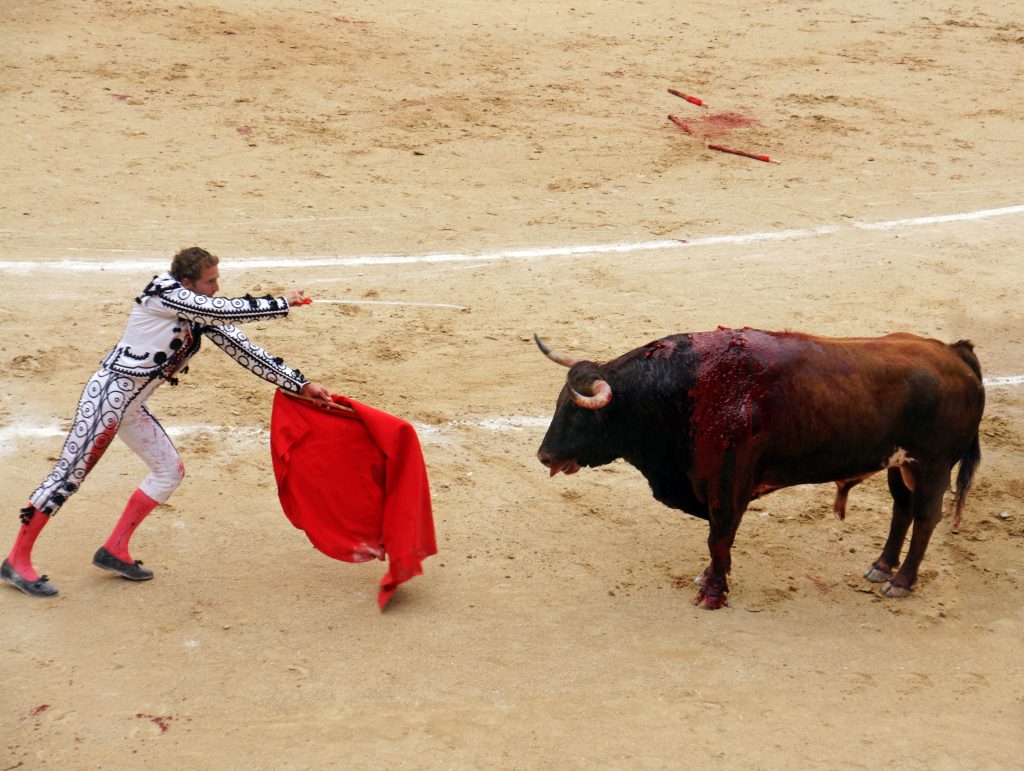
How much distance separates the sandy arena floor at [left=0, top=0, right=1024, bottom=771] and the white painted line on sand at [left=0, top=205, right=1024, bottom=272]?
0.04 m

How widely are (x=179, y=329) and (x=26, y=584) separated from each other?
1329 mm

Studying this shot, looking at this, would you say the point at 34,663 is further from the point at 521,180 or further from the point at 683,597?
the point at 521,180

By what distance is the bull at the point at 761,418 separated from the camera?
5.38 m

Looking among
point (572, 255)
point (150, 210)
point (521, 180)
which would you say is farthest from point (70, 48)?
point (572, 255)

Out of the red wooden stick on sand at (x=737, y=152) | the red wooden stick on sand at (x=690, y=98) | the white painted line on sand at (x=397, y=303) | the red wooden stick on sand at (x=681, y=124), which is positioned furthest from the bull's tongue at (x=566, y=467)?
the red wooden stick on sand at (x=690, y=98)

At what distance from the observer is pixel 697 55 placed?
13609 mm

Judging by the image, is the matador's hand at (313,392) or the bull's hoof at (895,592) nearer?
the matador's hand at (313,392)

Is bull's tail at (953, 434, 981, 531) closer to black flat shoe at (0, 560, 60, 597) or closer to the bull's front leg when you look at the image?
the bull's front leg

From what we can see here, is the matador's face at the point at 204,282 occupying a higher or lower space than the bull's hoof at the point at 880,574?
higher

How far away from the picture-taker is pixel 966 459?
5855mm

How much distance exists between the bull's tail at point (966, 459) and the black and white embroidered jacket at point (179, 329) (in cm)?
311

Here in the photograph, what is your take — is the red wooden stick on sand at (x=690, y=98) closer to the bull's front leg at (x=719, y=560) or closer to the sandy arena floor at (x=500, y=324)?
the sandy arena floor at (x=500, y=324)

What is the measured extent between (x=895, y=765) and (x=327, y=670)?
90.1 inches

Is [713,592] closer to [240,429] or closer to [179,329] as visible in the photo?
[179,329]
